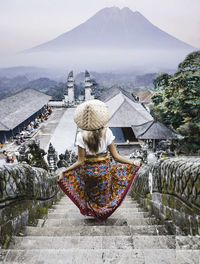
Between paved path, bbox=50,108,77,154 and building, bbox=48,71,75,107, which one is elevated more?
building, bbox=48,71,75,107

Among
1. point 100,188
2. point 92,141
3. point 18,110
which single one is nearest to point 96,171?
point 100,188

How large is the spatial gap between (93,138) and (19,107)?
22921mm

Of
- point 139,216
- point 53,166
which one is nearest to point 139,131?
point 53,166

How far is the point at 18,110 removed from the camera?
2248 centimetres

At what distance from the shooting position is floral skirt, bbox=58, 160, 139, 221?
9.55ft

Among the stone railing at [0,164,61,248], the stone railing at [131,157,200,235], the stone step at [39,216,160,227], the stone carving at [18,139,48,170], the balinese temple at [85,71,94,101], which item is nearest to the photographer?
the stone railing at [131,157,200,235]

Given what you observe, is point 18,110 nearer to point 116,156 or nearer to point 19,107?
point 19,107

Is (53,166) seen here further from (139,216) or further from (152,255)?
(152,255)

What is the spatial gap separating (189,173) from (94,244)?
1.11 meters

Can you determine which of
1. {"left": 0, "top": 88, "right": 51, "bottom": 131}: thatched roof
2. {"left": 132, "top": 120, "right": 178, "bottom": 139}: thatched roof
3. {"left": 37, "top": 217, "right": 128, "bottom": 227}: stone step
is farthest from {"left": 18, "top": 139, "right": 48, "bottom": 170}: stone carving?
{"left": 0, "top": 88, "right": 51, "bottom": 131}: thatched roof

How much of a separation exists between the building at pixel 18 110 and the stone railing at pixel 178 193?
16158 millimetres

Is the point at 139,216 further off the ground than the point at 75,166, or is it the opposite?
the point at 75,166

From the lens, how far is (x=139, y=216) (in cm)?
331

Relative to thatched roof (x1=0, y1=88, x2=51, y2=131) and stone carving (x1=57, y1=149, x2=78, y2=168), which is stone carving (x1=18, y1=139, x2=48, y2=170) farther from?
thatched roof (x1=0, y1=88, x2=51, y2=131)
